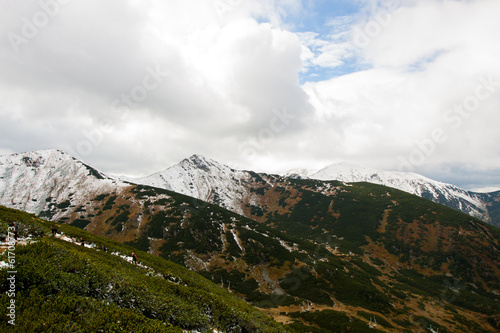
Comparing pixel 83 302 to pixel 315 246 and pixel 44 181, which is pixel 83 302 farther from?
pixel 44 181

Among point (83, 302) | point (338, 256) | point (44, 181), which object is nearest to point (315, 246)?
point (338, 256)

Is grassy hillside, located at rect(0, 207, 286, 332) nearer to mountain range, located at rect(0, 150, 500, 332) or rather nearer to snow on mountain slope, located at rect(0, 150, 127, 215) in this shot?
mountain range, located at rect(0, 150, 500, 332)

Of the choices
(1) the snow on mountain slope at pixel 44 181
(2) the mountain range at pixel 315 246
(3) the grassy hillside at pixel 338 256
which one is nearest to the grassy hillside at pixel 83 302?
(3) the grassy hillside at pixel 338 256

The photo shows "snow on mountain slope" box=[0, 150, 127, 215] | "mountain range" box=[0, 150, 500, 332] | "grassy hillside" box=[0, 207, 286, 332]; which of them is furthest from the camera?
"snow on mountain slope" box=[0, 150, 127, 215]

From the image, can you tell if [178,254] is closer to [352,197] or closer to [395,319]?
[395,319]

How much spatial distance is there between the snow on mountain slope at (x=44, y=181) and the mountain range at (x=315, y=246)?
773 millimetres

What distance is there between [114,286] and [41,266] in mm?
4101

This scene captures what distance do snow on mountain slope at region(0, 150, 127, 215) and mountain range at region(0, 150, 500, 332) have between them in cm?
77

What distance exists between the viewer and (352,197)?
190 metres

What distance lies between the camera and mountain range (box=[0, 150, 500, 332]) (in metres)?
68.3

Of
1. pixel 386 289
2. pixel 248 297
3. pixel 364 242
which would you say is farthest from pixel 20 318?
pixel 364 242

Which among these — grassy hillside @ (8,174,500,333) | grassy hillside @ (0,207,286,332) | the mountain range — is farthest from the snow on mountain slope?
grassy hillside @ (0,207,286,332)

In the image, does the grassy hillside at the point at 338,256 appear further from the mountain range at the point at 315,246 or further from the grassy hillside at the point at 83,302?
the grassy hillside at the point at 83,302

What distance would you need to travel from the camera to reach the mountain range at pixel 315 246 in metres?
68.3
